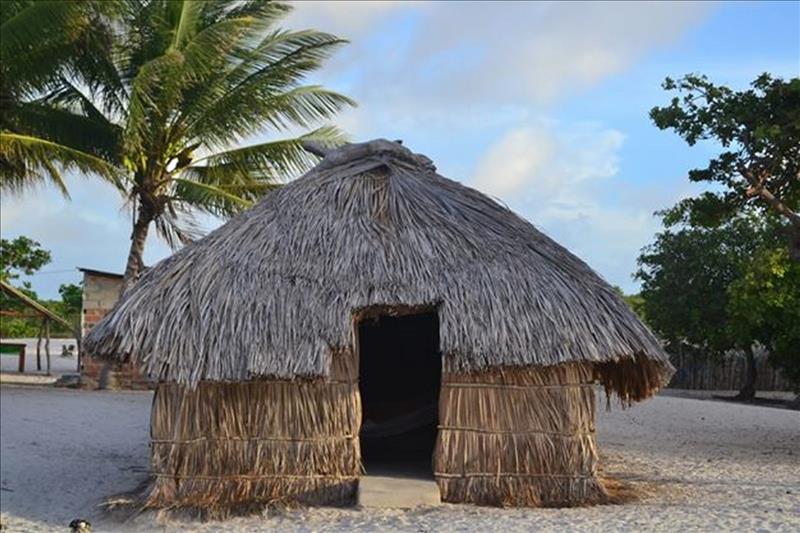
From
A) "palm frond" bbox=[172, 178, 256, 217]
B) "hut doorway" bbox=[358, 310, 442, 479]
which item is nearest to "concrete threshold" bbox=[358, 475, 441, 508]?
"hut doorway" bbox=[358, 310, 442, 479]

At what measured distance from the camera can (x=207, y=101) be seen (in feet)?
59.5

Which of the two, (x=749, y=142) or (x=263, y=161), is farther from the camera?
(x=263, y=161)

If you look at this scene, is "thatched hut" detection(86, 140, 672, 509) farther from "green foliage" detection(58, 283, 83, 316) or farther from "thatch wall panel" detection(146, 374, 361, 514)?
"green foliage" detection(58, 283, 83, 316)

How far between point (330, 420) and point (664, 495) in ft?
10.4

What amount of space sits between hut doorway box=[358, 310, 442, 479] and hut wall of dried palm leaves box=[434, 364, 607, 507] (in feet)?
7.24

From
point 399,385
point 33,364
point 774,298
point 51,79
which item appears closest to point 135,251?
point 51,79

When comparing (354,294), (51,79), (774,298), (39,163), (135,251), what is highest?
(51,79)

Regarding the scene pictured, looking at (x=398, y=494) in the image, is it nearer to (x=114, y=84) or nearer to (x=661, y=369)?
(x=661, y=369)

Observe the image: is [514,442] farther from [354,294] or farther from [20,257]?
[20,257]

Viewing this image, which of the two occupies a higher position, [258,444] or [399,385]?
[399,385]

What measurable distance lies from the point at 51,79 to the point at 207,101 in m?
2.73

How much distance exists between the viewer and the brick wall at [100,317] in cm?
2023

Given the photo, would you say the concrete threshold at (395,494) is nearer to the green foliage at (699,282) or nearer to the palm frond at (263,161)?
the palm frond at (263,161)

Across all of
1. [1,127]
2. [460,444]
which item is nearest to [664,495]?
[460,444]
